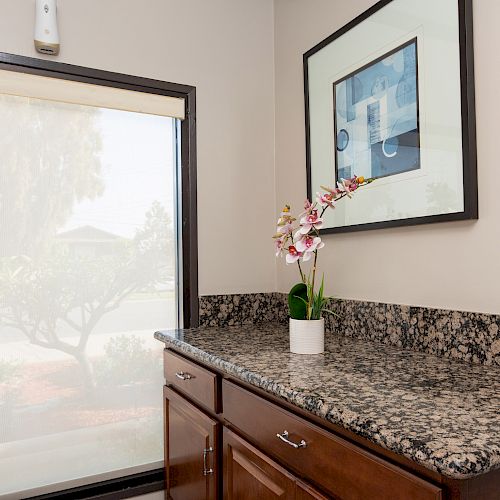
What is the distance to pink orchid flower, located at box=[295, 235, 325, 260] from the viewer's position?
1.49m

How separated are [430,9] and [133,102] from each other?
1.16 m

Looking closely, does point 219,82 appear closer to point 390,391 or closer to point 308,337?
point 308,337

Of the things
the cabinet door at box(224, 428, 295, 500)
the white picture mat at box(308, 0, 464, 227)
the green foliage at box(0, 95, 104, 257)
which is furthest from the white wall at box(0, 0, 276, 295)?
the cabinet door at box(224, 428, 295, 500)

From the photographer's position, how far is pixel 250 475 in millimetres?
1307

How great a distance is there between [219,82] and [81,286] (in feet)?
3.55

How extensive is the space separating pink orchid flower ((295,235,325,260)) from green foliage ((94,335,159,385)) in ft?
3.01

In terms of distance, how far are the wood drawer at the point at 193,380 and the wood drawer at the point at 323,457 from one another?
0.10 m

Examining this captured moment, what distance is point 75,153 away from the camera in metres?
1.96

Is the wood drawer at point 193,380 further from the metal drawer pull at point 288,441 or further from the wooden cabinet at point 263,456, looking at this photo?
the metal drawer pull at point 288,441

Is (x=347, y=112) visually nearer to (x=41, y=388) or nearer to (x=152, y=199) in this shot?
(x=152, y=199)

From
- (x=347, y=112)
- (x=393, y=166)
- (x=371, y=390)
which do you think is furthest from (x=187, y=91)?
(x=371, y=390)

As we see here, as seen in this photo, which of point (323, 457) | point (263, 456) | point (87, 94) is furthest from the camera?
point (87, 94)

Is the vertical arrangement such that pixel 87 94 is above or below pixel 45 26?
below

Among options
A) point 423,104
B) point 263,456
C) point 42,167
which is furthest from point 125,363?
point 423,104
